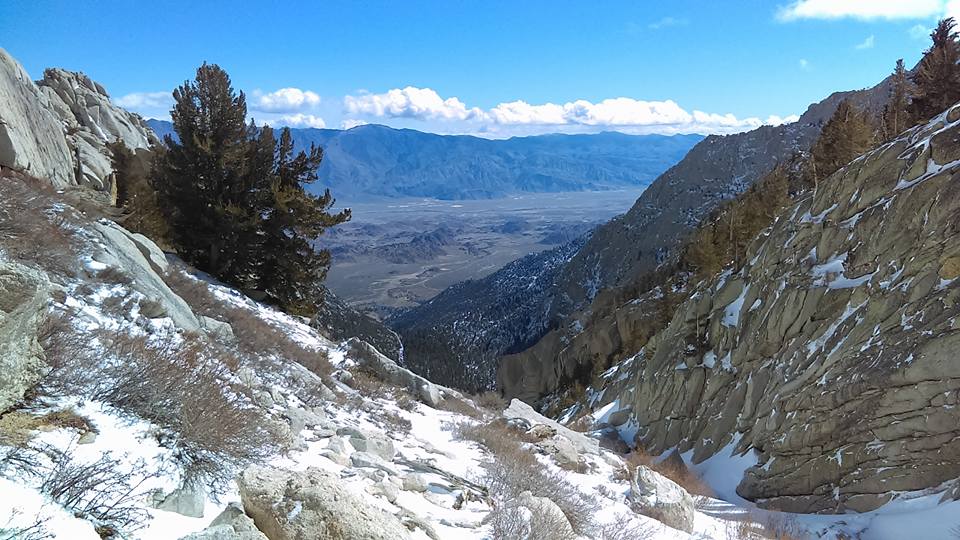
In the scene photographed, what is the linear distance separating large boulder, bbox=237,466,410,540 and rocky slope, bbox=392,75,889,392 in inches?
3509

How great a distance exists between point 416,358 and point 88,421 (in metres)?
84.5

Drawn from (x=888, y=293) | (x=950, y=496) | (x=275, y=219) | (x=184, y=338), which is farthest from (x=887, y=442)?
(x=275, y=219)

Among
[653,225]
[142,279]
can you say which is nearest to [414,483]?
[142,279]

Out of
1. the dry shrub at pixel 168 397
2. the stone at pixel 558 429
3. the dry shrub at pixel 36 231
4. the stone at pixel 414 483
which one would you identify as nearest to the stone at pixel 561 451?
the stone at pixel 558 429

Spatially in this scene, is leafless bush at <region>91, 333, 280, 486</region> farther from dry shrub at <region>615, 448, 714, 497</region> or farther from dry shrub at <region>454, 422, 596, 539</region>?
dry shrub at <region>615, 448, 714, 497</region>

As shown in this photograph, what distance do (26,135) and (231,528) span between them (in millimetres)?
21771

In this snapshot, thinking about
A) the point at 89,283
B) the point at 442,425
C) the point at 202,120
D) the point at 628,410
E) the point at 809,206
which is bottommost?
the point at 628,410

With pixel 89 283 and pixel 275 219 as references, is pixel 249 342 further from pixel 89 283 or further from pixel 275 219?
pixel 275 219

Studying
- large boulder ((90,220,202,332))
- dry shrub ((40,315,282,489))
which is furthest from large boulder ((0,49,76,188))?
dry shrub ((40,315,282,489))

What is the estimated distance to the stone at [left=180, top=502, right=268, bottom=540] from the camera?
11.5 ft

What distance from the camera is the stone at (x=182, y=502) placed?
4.24 m

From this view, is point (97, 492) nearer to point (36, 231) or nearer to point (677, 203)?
point (36, 231)

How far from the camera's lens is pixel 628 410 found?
25891 millimetres

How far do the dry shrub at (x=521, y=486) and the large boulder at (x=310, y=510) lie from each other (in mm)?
1892
